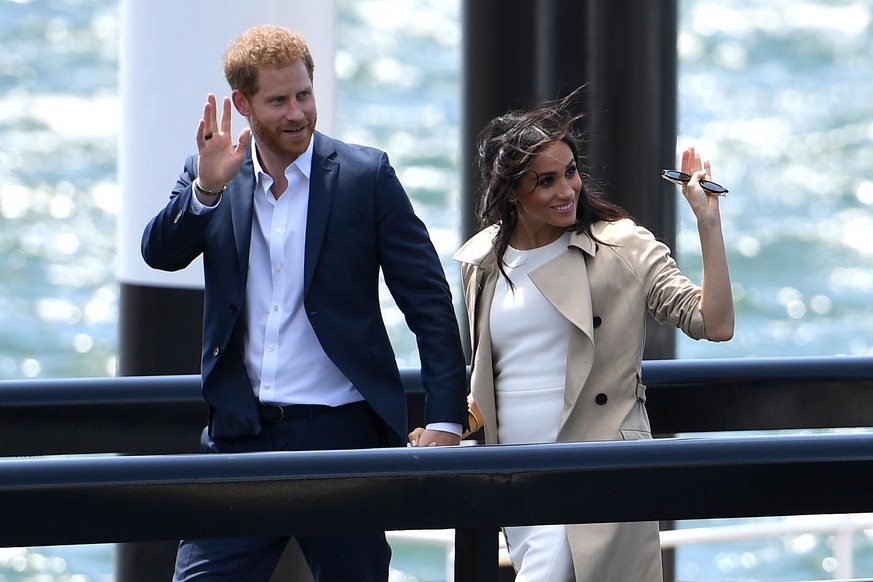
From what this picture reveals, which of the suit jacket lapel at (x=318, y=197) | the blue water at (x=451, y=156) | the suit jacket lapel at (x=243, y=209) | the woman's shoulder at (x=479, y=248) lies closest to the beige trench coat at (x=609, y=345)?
the woman's shoulder at (x=479, y=248)

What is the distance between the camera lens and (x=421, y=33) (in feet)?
76.8

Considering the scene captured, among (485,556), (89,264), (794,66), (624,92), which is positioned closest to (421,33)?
(794,66)

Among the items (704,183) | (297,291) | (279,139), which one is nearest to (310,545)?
(297,291)

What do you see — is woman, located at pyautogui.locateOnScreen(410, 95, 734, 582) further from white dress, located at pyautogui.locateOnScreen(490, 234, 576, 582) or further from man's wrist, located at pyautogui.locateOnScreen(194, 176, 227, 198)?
man's wrist, located at pyautogui.locateOnScreen(194, 176, 227, 198)

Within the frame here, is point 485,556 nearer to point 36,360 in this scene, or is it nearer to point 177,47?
point 177,47

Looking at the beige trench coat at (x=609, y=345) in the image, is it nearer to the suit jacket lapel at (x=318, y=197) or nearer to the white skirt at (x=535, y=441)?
the white skirt at (x=535, y=441)

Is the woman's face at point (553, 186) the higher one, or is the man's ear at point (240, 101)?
the man's ear at point (240, 101)

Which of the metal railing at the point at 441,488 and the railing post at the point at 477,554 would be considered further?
the railing post at the point at 477,554

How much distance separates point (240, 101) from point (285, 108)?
10cm

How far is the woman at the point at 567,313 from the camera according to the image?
9.53 feet

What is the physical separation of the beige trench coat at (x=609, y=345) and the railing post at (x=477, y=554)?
2.42ft

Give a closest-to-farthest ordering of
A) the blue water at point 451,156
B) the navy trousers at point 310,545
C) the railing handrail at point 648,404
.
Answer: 1. the railing handrail at point 648,404
2. the navy trousers at point 310,545
3. the blue water at point 451,156

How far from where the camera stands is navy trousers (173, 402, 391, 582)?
283cm

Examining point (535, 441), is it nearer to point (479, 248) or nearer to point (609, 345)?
point (609, 345)
